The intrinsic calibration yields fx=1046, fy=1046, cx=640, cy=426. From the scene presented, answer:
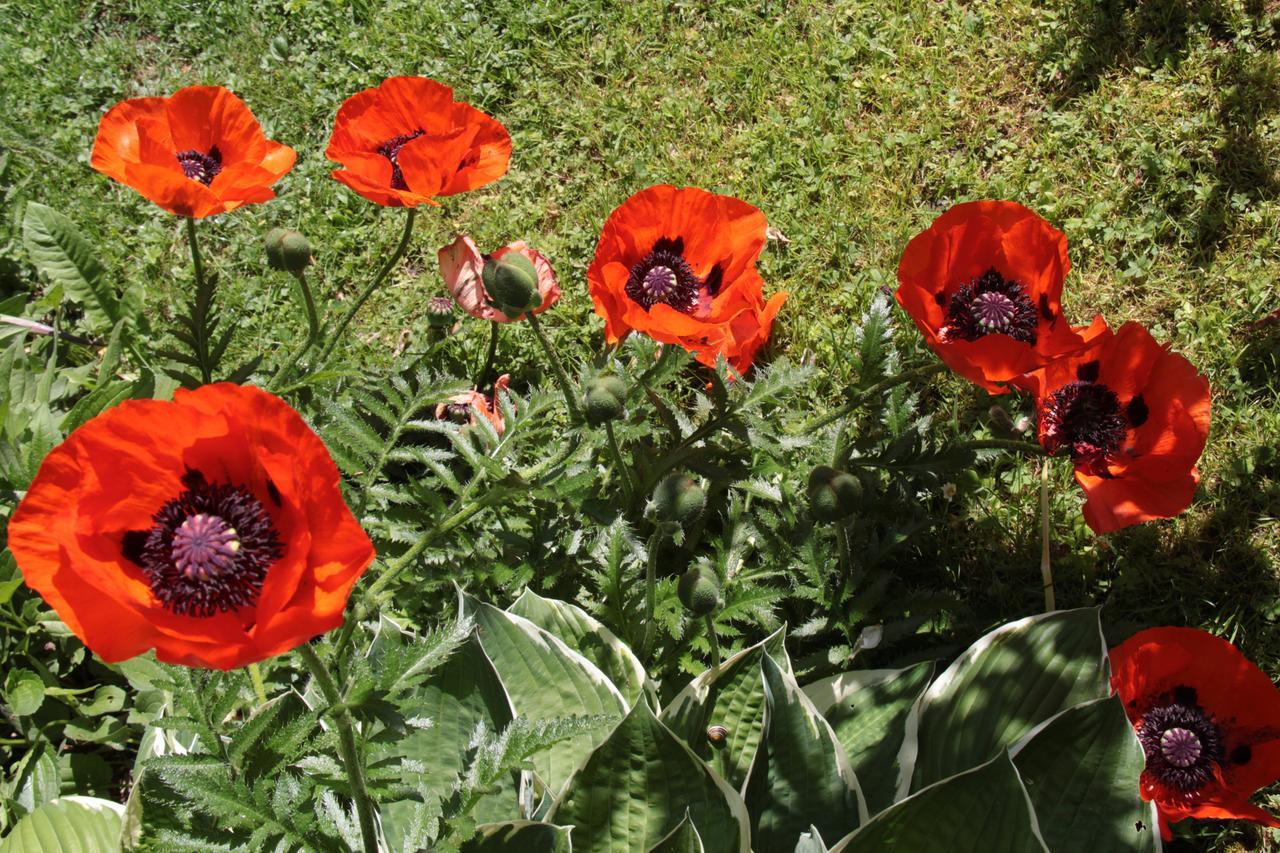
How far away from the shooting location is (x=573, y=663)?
7.04 feet

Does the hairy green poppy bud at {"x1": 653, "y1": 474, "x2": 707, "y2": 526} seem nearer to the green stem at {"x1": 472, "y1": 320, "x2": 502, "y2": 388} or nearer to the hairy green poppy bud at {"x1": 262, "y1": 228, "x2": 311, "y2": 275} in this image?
the hairy green poppy bud at {"x1": 262, "y1": 228, "x2": 311, "y2": 275}

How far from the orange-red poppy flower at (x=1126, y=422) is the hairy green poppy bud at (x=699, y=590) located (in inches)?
30.8

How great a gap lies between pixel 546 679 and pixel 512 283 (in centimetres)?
82

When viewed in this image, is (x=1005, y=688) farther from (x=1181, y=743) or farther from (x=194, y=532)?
(x=194, y=532)

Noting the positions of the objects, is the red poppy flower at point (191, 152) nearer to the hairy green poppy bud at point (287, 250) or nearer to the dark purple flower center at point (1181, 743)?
the hairy green poppy bud at point (287, 250)

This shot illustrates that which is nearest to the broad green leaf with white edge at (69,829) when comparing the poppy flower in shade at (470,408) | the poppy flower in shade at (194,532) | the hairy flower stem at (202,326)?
the hairy flower stem at (202,326)

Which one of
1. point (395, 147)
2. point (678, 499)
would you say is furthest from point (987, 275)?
point (395, 147)

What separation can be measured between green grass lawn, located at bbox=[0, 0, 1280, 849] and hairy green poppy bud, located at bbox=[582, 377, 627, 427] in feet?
3.67

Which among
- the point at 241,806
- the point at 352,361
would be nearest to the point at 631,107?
the point at 352,361

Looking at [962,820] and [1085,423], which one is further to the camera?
[1085,423]

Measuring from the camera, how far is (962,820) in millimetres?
1767

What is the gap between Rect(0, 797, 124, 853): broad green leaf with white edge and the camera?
86.8 inches

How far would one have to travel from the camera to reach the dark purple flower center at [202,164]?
2.46 metres

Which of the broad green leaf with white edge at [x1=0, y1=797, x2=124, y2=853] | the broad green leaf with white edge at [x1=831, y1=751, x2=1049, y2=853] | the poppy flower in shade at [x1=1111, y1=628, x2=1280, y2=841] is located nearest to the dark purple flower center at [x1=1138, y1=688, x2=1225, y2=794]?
the poppy flower in shade at [x1=1111, y1=628, x2=1280, y2=841]
